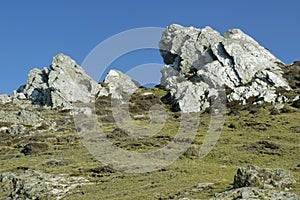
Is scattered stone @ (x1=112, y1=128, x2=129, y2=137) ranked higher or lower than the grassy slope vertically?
higher

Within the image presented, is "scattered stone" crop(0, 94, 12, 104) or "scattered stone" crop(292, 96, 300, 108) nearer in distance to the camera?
"scattered stone" crop(292, 96, 300, 108)

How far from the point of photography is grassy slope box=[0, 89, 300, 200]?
25.6 metres

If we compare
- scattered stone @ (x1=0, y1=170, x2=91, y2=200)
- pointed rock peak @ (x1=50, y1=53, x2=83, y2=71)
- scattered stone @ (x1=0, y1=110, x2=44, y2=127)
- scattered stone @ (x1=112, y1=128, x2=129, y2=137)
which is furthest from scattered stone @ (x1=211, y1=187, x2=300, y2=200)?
pointed rock peak @ (x1=50, y1=53, x2=83, y2=71)

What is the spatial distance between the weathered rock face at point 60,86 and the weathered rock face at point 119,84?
331 centimetres

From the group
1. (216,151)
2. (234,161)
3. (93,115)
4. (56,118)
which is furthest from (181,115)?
(234,161)

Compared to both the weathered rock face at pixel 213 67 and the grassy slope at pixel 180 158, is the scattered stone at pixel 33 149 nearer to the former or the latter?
the grassy slope at pixel 180 158

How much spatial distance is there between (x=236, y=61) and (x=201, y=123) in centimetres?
2725

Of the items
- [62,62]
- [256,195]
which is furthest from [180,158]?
[62,62]

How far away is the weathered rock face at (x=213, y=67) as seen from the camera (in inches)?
2852

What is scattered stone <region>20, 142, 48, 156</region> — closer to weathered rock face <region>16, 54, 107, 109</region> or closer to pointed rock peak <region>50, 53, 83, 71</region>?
weathered rock face <region>16, 54, 107, 109</region>

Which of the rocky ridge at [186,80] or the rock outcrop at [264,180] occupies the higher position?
the rocky ridge at [186,80]

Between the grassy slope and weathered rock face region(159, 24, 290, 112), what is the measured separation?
9172mm

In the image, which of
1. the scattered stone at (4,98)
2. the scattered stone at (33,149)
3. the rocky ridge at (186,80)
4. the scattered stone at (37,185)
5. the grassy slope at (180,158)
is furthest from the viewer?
the scattered stone at (4,98)

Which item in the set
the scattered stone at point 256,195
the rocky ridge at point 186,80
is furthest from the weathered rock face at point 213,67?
the scattered stone at point 256,195
